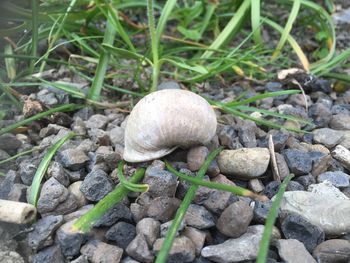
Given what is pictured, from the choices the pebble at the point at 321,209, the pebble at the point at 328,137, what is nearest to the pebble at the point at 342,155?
the pebble at the point at 328,137

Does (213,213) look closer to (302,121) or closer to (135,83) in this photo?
(302,121)

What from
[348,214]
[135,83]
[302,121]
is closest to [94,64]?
[135,83]

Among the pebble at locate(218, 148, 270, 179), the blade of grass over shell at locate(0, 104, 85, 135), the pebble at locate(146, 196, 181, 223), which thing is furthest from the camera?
the blade of grass over shell at locate(0, 104, 85, 135)


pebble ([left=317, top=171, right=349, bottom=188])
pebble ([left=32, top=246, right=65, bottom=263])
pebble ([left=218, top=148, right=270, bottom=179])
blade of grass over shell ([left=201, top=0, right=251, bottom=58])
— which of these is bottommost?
pebble ([left=32, top=246, right=65, bottom=263])

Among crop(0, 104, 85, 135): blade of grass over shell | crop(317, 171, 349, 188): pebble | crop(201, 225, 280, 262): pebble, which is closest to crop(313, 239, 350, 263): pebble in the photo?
crop(201, 225, 280, 262): pebble

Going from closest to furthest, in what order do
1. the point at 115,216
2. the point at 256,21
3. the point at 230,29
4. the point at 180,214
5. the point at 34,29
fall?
the point at 180,214, the point at 115,216, the point at 34,29, the point at 256,21, the point at 230,29

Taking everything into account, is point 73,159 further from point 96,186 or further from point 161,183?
point 161,183

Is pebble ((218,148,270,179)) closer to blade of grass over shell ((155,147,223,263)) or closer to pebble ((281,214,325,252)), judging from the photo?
blade of grass over shell ((155,147,223,263))

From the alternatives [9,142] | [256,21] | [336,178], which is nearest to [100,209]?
[9,142]
